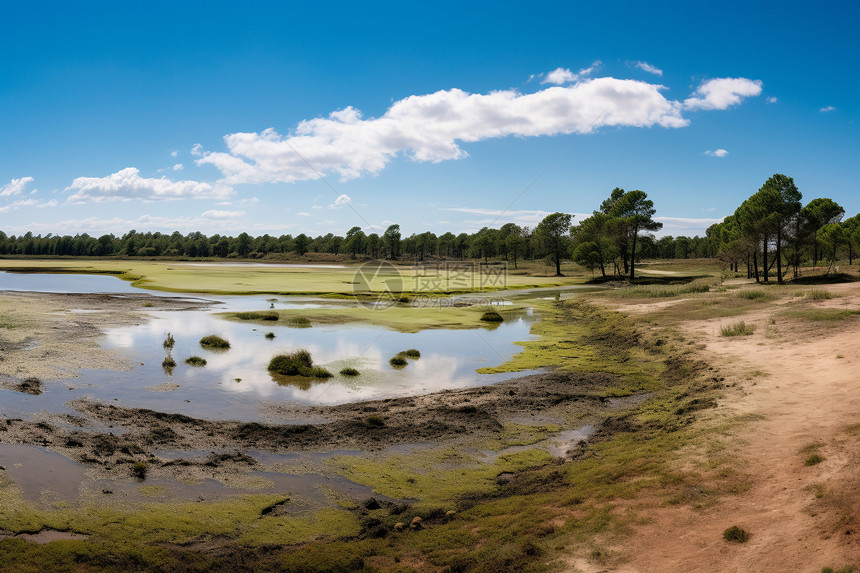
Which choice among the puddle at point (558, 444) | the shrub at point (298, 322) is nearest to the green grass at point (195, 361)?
the shrub at point (298, 322)

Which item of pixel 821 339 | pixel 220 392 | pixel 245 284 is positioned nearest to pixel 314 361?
pixel 220 392

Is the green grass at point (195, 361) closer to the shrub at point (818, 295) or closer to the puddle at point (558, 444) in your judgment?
the puddle at point (558, 444)

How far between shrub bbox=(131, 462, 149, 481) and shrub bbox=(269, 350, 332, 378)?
1025 cm

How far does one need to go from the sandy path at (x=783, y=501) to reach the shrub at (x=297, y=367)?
1556 centimetres

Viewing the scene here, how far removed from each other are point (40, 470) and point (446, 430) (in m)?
10.3

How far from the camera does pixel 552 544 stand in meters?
8.69

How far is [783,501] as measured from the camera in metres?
8.86

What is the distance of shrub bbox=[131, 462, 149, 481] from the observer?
1159 cm

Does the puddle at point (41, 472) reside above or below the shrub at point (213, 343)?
below

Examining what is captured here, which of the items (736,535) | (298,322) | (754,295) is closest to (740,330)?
(754,295)

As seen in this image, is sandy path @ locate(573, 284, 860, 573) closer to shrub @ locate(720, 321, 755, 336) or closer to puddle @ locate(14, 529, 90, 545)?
puddle @ locate(14, 529, 90, 545)

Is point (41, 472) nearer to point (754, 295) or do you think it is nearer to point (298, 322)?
point (298, 322)

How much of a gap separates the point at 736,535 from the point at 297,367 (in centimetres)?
1795

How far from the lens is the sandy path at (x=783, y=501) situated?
7426mm
